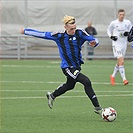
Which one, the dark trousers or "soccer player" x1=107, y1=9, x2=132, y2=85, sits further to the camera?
"soccer player" x1=107, y1=9, x2=132, y2=85

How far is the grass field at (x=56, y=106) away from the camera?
9547 millimetres

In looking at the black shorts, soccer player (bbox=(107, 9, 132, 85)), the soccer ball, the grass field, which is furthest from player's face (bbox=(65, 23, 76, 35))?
A: soccer player (bbox=(107, 9, 132, 85))

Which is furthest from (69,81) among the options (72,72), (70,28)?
(70,28)

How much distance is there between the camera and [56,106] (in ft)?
40.7

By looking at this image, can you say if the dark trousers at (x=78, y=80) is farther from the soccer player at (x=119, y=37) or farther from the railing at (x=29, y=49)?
the railing at (x=29, y=49)

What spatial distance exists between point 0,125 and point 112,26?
27.9 ft

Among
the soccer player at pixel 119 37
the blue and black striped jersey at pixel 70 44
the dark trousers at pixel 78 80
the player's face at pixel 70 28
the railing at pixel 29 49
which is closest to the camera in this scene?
the dark trousers at pixel 78 80

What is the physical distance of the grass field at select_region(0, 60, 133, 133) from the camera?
955 centimetres

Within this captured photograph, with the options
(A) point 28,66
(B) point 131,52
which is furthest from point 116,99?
(B) point 131,52

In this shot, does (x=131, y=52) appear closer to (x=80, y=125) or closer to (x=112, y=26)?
(x=112, y=26)

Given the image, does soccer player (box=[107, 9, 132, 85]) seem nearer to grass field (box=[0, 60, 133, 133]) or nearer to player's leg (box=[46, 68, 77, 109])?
grass field (box=[0, 60, 133, 133])

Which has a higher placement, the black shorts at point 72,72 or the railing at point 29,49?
the black shorts at point 72,72

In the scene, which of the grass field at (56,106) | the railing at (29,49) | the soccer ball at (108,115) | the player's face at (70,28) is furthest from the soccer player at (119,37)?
the railing at (29,49)

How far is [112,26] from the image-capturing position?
17594 mm
